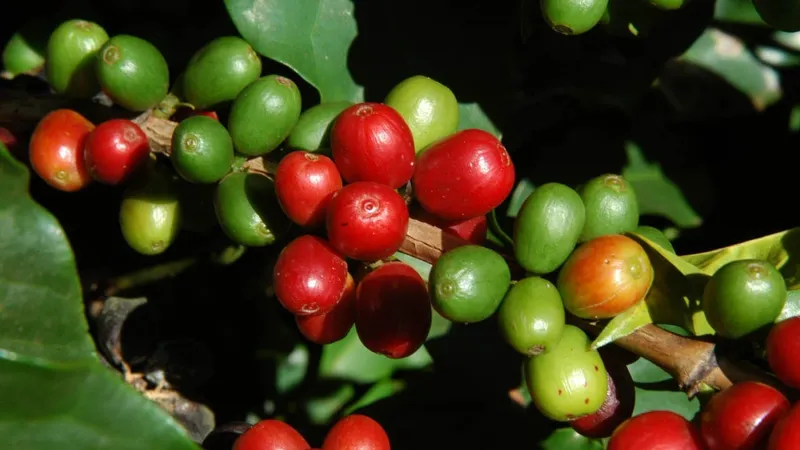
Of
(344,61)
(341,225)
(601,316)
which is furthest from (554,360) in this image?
(344,61)

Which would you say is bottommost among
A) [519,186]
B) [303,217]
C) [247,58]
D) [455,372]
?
[455,372]

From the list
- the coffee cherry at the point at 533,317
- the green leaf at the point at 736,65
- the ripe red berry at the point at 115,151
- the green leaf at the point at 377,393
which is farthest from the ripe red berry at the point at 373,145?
the green leaf at the point at 736,65

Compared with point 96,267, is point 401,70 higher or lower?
higher

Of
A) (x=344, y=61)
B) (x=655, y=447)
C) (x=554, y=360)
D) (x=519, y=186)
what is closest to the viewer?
(x=655, y=447)

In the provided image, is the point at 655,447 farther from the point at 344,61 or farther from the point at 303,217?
the point at 344,61

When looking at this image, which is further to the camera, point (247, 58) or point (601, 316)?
point (247, 58)

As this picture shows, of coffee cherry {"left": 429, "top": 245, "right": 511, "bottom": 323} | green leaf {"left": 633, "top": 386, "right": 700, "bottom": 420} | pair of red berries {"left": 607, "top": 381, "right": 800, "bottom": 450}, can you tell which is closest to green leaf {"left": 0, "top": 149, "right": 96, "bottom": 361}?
coffee cherry {"left": 429, "top": 245, "right": 511, "bottom": 323}

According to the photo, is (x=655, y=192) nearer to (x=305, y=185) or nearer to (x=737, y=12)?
(x=737, y=12)
